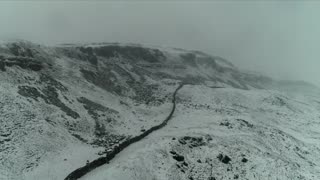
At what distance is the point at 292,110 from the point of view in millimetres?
Result: 66625

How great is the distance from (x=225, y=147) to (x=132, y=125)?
14095mm

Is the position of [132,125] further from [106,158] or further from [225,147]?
[225,147]

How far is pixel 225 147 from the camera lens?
1540 inches

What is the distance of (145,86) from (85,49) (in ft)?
63.8

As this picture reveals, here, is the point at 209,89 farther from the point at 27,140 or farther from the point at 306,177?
the point at 27,140

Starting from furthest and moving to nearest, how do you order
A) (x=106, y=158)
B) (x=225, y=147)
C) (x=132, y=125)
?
1. (x=132, y=125)
2. (x=225, y=147)
3. (x=106, y=158)

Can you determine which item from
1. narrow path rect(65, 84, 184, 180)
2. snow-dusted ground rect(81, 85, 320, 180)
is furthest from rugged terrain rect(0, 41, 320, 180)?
narrow path rect(65, 84, 184, 180)

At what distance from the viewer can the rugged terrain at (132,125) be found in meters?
32.8

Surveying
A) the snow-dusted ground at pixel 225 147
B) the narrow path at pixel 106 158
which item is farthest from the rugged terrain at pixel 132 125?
the narrow path at pixel 106 158

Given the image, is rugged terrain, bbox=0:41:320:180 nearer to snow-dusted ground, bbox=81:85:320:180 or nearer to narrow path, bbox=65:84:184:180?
snow-dusted ground, bbox=81:85:320:180

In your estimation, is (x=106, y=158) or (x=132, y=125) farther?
(x=132, y=125)

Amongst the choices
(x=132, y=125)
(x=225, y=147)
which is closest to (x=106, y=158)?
(x=132, y=125)

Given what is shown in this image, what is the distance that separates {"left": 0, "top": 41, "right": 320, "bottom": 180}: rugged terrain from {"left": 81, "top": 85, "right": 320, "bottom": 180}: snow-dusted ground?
12cm

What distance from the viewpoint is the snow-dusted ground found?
32719 millimetres
